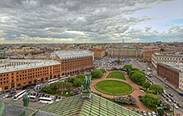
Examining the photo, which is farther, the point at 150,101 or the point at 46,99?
the point at 46,99

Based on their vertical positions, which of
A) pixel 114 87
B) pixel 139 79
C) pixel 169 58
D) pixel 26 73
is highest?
pixel 169 58

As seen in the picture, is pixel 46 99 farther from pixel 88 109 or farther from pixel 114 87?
pixel 88 109

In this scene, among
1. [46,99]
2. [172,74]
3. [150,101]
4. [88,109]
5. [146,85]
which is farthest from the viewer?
[172,74]

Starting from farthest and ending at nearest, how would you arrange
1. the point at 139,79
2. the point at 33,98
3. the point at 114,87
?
the point at 139,79 < the point at 114,87 < the point at 33,98

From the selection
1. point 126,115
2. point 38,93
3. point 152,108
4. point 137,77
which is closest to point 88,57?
point 137,77

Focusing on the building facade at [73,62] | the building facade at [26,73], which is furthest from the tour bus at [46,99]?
the building facade at [73,62]

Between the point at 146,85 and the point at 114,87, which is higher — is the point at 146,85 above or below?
above

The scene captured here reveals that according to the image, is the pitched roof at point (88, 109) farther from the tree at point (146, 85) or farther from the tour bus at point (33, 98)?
the tree at point (146, 85)

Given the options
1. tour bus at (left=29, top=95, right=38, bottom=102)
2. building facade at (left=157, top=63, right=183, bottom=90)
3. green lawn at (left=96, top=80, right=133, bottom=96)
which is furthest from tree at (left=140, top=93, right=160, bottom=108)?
tour bus at (left=29, top=95, right=38, bottom=102)

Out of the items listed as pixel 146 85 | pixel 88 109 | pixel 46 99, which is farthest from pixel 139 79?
pixel 88 109
